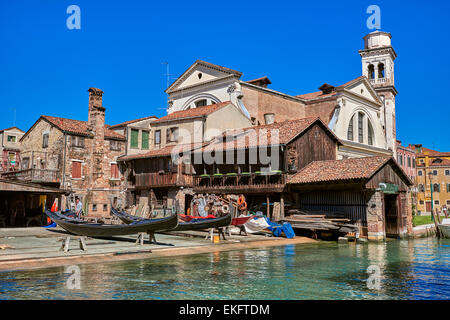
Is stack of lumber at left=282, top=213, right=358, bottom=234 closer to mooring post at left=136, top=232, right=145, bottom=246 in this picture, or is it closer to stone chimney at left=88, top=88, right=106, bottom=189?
mooring post at left=136, top=232, right=145, bottom=246

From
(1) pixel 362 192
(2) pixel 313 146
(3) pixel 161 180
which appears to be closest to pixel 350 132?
(2) pixel 313 146

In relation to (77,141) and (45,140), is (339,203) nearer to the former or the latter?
(77,141)

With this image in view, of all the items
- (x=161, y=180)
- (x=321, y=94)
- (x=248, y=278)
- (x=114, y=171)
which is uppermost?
(x=321, y=94)

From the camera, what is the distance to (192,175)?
97.6 ft

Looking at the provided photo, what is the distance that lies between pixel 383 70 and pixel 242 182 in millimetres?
30955

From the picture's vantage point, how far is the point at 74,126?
3434 centimetres

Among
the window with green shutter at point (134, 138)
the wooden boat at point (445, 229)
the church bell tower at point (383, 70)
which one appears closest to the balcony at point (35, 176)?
the window with green shutter at point (134, 138)

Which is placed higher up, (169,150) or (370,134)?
(370,134)

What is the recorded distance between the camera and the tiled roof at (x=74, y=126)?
33.1m

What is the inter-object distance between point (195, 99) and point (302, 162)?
16.2 m

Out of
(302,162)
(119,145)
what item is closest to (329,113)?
(302,162)

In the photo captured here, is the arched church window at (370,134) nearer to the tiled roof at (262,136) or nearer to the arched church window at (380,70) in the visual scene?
the arched church window at (380,70)

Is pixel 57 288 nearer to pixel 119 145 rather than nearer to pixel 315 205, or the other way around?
pixel 315 205

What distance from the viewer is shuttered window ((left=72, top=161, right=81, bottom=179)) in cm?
3281
